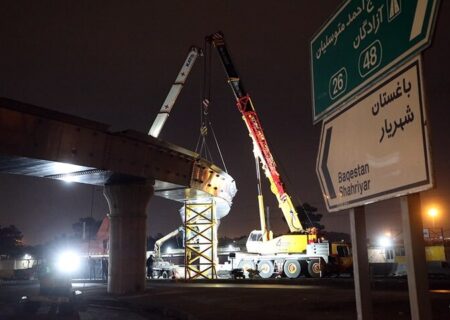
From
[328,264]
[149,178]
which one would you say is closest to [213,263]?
[328,264]

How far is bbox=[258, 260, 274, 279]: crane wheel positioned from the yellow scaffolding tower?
349cm

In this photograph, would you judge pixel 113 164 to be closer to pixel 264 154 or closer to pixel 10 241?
pixel 264 154

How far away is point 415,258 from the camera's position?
122 inches

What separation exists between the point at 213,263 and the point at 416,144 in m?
34.7

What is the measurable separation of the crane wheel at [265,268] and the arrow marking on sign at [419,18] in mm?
33430

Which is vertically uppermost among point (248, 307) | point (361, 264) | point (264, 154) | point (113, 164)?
point (264, 154)

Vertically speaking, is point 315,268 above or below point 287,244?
below

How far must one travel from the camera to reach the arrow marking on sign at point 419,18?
296cm

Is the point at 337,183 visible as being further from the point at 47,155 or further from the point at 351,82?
the point at 47,155

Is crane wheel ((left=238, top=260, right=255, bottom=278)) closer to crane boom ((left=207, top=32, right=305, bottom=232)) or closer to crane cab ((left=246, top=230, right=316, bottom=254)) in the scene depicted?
crane cab ((left=246, top=230, right=316, bottom=254))

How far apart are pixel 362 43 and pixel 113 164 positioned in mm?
18640

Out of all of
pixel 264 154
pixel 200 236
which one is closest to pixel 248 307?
pixel 264 154

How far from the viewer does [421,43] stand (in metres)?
3.00

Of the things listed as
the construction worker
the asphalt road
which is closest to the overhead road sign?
the asphalt road
